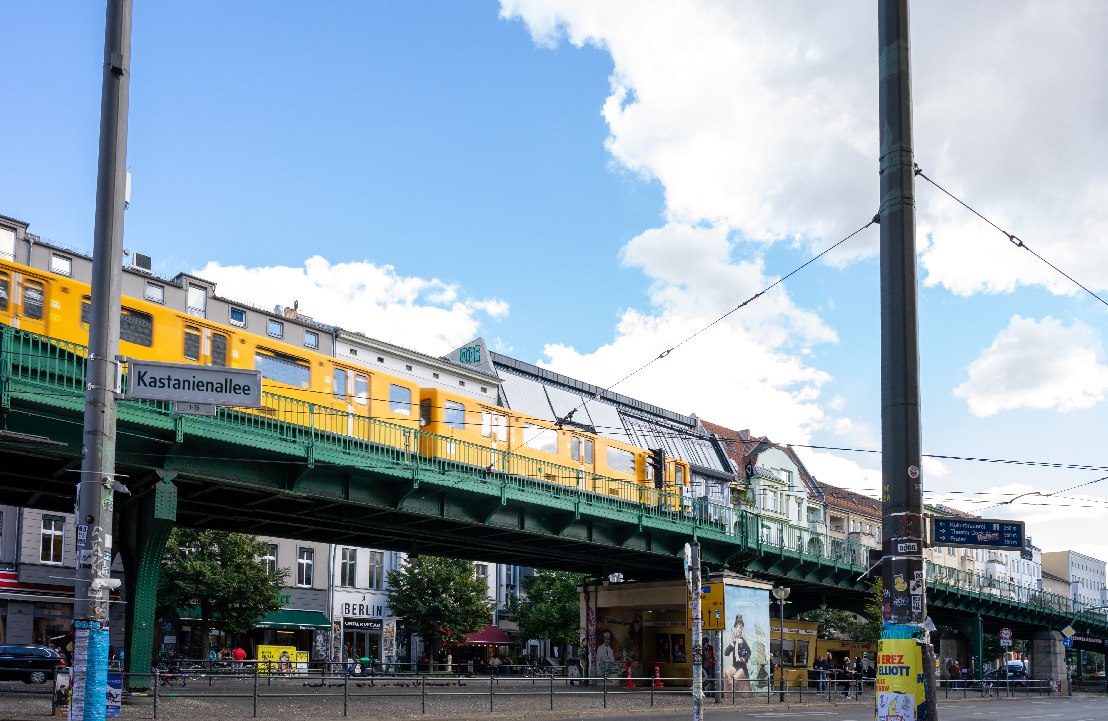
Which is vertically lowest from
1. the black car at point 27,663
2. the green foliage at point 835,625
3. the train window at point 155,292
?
the green foliage at point 835,625

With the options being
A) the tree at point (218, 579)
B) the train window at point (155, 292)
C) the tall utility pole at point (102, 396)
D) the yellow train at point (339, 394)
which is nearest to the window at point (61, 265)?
the yellow train at point (339, 394)

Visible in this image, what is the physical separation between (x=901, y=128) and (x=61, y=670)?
1998cm

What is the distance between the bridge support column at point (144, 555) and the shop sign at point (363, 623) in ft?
131

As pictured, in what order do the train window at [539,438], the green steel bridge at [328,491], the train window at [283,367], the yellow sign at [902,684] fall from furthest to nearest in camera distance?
the train window at [539,438] → the train window at [283,367] → the green steel bridge at [328,491] → the yellow sign at [902,684]

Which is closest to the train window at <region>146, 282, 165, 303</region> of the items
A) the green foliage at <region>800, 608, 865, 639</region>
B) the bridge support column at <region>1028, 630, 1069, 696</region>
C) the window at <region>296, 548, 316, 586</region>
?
the window at <region>296, 548, 316, 586</region>

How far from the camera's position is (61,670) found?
21.2 meters

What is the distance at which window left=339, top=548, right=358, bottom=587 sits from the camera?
2557 inches

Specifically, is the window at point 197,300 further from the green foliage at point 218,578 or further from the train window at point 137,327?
the train window at point 137,327

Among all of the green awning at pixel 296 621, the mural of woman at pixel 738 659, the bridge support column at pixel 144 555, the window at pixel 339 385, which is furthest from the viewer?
the green awning at pixel 296 621

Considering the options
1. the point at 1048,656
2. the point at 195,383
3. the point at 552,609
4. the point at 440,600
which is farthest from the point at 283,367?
the point at 1048,656

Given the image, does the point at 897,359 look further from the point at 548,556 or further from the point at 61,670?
the point at 548,556

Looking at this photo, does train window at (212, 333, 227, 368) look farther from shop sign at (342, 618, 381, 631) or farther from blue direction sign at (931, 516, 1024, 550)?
shop sign at (342, 618, 381, 631)

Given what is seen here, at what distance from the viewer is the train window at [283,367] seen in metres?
28.3

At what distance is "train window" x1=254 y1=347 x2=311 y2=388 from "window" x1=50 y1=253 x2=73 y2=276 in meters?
28.5
